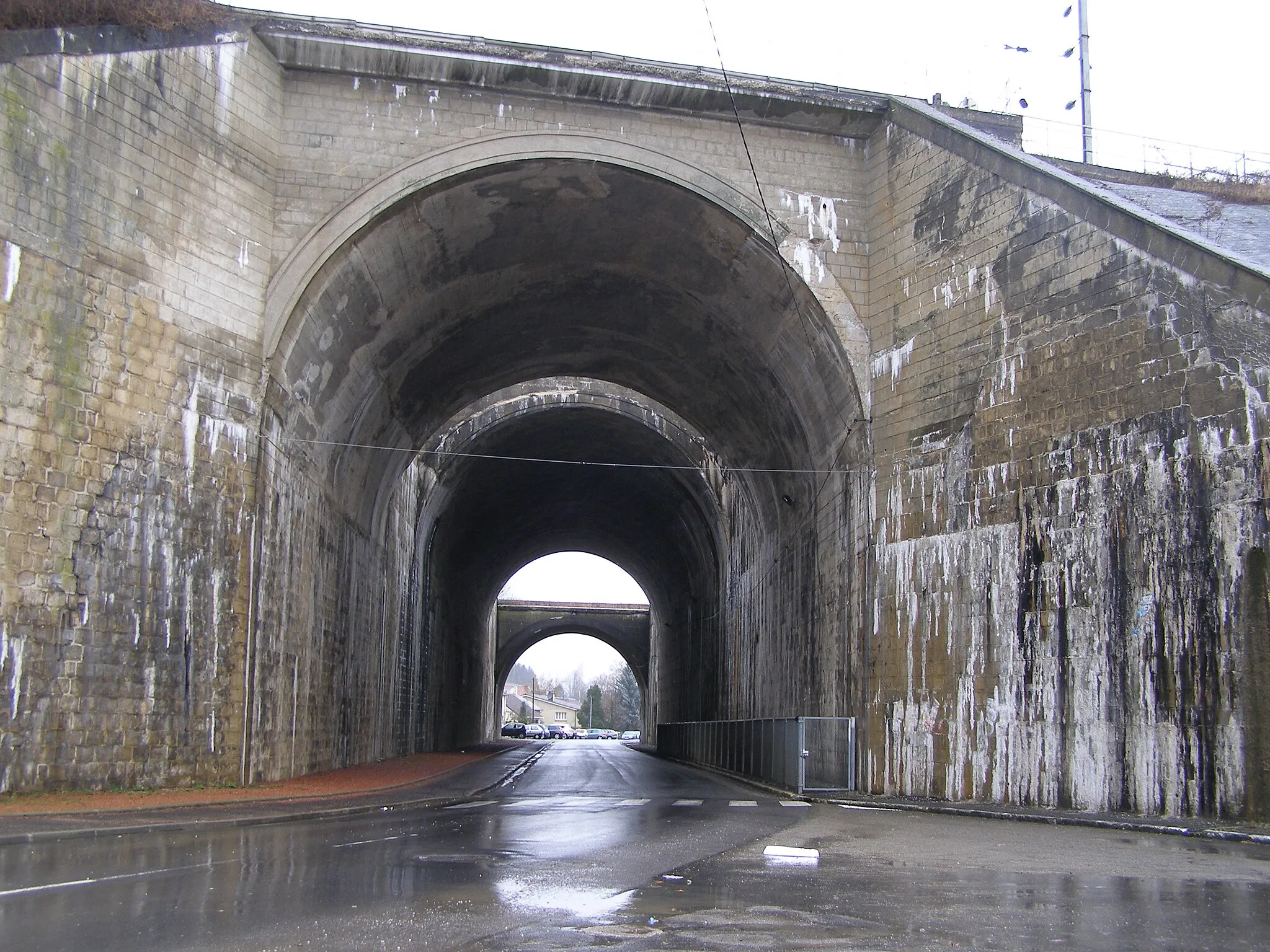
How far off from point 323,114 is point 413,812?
32.7 ft

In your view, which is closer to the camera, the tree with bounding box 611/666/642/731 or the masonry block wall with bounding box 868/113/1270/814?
the masonry block wall with bounding box 868/113/1270/814

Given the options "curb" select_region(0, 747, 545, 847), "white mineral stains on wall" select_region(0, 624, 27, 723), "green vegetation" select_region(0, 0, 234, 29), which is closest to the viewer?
"curb" select_region(0, 747, 545, 847)

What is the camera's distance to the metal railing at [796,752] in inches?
675

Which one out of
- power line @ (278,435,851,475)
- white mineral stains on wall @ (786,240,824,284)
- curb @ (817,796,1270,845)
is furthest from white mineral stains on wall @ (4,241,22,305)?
curb @ (817,796,1270,845)

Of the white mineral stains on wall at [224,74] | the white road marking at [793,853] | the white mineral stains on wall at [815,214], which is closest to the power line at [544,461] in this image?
the white mineral stains on wall at [815,214]

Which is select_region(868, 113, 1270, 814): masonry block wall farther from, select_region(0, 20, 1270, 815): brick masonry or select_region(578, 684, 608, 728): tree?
select_region(578, 684, 608, 728): tree

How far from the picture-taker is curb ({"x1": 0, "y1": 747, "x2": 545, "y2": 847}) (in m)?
9.63

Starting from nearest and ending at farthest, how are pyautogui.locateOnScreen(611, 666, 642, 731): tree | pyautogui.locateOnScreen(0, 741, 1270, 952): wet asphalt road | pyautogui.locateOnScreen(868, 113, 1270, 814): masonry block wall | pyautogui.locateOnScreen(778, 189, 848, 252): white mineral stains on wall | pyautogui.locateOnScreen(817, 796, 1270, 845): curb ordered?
pyautogui.locateOnScreen(0, 741, 1270, 952): wet asphalt road
pyautogui.locateOnScreen(817, 796, 1270, 845): curb
pyautogui.locateOnScreen(868, 113, 1270, 814): masonry block wall
pyautogui.locateOnScreen(778, 189, 848, 252): white mineral stains on wall
pyautogui.locateOnScreen(611, 666, 642, 731): tree

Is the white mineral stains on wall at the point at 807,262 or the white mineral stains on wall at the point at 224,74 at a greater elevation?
the white mineral stains on wall at the point at 224,74

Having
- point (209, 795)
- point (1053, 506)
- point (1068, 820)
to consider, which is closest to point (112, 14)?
point (209, 795)

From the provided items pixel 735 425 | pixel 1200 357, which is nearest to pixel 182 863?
pixel 1200 357

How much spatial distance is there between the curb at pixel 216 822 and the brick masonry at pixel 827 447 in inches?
87.9

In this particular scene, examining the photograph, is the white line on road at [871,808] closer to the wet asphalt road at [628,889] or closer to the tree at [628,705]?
the wet asphalt road at [628,889]

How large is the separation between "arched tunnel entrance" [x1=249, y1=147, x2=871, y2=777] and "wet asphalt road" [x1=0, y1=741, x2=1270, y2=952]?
6.22 metres
